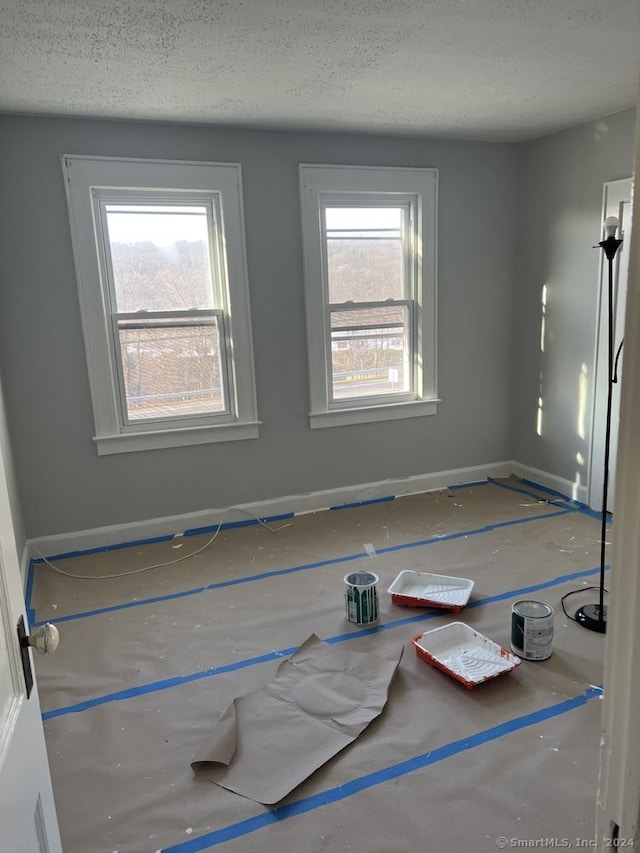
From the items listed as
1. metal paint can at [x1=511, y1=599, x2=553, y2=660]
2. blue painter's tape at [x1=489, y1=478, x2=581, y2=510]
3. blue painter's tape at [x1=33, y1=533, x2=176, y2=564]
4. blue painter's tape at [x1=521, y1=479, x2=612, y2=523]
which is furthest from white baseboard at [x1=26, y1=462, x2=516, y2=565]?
metal paint can at [x1=511, y1=599, x2=553, y2=660]

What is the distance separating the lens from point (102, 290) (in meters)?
3.46

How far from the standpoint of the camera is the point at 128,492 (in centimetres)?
374

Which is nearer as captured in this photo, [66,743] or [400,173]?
[66,743]

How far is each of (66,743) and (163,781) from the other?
1.45ft

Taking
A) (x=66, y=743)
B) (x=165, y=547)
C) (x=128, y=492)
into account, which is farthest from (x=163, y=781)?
(x=128, y=492)

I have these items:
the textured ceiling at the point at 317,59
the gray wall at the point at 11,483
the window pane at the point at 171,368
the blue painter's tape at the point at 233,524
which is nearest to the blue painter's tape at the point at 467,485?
the blue painter's tape at the point at 233,524

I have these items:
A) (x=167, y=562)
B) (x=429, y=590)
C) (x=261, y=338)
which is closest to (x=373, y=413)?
(x=261, y=338)

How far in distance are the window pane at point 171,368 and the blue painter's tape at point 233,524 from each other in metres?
0.80

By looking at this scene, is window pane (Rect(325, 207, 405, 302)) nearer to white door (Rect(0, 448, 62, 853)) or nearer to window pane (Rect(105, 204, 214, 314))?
window pane (Rect(105, 204, 214, 314))

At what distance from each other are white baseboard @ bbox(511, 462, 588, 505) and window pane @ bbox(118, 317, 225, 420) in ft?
8.35

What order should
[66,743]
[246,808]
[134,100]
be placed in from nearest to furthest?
[246,808] → [66,743] → [134,100]

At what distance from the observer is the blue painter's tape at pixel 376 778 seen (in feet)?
5.46

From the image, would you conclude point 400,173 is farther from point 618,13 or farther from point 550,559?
point 550,559

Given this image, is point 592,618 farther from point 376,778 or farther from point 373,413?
point 373,413
